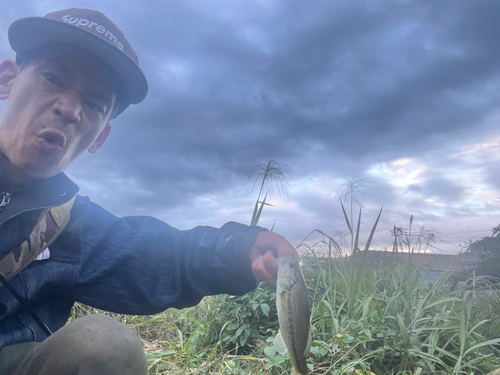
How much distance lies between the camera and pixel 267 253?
175 centimetres

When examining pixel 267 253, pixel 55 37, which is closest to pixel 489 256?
pixel 267 253

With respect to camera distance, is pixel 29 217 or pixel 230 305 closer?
pixel 29 217

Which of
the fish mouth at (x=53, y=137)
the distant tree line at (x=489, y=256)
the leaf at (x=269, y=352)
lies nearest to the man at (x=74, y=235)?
the fish mouth at (x=53, y=137)

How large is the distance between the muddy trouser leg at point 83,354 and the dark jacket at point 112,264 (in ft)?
0.58

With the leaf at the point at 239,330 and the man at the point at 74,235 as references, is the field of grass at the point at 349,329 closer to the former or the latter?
the leaf at the point at 239,330

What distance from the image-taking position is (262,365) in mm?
2863

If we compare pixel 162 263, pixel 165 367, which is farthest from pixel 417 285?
pixel 162 263

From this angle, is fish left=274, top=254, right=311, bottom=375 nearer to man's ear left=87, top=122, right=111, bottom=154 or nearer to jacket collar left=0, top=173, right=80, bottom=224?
jacket collar left=0, top=173, right=80, bottom=224

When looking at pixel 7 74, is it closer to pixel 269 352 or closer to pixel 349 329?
pixel 269 352

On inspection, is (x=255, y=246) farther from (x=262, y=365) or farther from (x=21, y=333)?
(x=262, y=365)

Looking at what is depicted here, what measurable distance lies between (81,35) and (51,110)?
474 mm

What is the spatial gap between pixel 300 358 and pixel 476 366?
2217 millimetres

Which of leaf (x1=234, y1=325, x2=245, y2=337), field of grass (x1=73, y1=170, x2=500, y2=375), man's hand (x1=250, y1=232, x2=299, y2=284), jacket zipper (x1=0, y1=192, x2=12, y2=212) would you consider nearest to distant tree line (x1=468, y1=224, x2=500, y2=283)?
field of grass (x1=73, y1=170, x2=500, y2=375)

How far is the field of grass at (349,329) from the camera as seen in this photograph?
2.86 m
